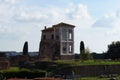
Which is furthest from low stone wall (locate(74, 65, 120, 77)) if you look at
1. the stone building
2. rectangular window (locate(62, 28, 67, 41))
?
rectangular window (locate(62, 28, 67, 41))

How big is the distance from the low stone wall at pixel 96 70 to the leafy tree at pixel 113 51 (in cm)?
2051

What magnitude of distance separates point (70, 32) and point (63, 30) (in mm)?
1271

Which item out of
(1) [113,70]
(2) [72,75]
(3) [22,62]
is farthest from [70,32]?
(2) [72,75]

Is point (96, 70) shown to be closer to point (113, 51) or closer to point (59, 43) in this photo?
point (59, 43)

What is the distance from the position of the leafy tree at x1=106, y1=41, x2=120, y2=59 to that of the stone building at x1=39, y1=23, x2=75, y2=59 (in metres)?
10.2

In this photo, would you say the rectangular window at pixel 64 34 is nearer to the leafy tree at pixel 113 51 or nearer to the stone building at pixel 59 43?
the stone building at pixel 59 43

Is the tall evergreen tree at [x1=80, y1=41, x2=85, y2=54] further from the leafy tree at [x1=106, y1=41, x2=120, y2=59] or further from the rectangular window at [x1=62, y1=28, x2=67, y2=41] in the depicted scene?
the leafy tree at [x1=106, y1=41, x2=120, y2=59]

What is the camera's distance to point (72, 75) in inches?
1951

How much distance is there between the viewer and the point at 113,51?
7850cm

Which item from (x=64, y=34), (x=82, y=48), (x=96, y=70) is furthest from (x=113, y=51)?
(x=96, y=70)

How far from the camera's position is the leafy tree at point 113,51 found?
77.1 meters

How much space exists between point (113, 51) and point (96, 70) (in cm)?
2529

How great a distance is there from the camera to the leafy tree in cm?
7710

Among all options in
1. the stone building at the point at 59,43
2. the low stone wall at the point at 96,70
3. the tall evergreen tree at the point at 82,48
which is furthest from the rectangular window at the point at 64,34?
the low stone wall at the point at 96,70
